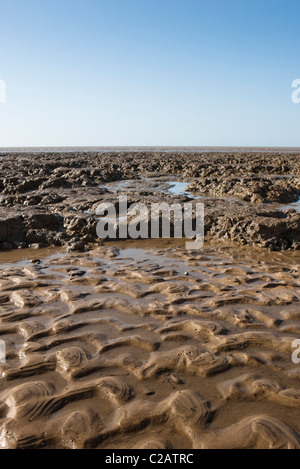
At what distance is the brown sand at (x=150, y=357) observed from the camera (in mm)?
2104

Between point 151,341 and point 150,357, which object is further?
point 151,341

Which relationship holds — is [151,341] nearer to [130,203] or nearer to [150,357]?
[150,357]

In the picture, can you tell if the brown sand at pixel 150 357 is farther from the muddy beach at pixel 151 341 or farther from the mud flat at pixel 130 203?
the mud flat at pixel 130 203

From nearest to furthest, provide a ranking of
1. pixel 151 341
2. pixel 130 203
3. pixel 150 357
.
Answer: pixel 150 357
pixel 151 341
pixel 130 203

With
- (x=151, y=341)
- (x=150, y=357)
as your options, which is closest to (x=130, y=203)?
(x=151, y=341)

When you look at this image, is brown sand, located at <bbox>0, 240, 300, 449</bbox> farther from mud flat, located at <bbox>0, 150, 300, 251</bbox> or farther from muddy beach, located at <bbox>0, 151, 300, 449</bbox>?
mud flat, located at <bbox>0, 150, 300, 251</bbox>

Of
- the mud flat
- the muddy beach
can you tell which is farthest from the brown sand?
the mud flat

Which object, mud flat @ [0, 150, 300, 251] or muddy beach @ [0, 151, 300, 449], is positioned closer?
muddy beach @ [0, 151, 300, 449]

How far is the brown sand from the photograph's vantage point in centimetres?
210

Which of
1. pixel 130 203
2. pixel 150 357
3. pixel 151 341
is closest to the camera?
pixel 150 357

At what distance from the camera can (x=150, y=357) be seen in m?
2.86

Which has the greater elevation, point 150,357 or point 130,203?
point 130,203

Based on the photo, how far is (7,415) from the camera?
223 centimetres

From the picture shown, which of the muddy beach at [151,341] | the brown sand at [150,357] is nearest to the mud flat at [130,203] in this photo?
the muddy beach at [151,341]
